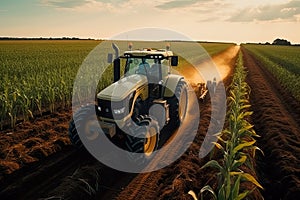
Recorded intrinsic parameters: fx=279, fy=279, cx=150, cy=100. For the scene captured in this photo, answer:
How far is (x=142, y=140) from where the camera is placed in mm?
5496

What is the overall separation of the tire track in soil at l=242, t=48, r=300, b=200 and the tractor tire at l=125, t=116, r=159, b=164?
235 cm

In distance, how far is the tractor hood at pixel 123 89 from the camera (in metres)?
5.74

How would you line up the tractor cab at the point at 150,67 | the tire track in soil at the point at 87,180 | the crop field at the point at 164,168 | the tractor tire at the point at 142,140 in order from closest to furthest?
1. the crop field at the point at 164,168
2. the tire track in soil at the point at 87,180
3. the tractor tire at the point at 142,140
4. the tractor cab at the point at 150,67

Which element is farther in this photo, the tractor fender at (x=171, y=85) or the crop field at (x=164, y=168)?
the tractor fender at (x=171, y=85)

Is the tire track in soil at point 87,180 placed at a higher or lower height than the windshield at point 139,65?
lower

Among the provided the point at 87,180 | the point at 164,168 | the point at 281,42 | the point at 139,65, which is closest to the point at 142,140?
the point at 164,168

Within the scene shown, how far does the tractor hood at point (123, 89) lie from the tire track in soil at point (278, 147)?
3.22 metres

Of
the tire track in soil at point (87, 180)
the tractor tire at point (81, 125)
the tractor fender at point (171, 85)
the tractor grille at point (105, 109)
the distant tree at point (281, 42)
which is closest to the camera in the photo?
the tire track in soil at point (87, 180)

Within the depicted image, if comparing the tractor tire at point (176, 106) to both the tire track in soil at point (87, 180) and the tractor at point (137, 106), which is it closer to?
the tractor at point (137, 106)

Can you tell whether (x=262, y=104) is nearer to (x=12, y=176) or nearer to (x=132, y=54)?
(x=132, y=54)

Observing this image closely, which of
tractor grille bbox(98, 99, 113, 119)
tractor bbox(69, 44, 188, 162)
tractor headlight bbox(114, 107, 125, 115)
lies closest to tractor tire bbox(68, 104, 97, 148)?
tractor bbox(69, 44, 188, 162)

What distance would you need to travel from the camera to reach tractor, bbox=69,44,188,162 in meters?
5.72

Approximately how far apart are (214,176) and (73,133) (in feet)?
10.3

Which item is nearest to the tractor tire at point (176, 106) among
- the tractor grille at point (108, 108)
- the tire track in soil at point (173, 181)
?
the tire track in soil at point (173, 181)
